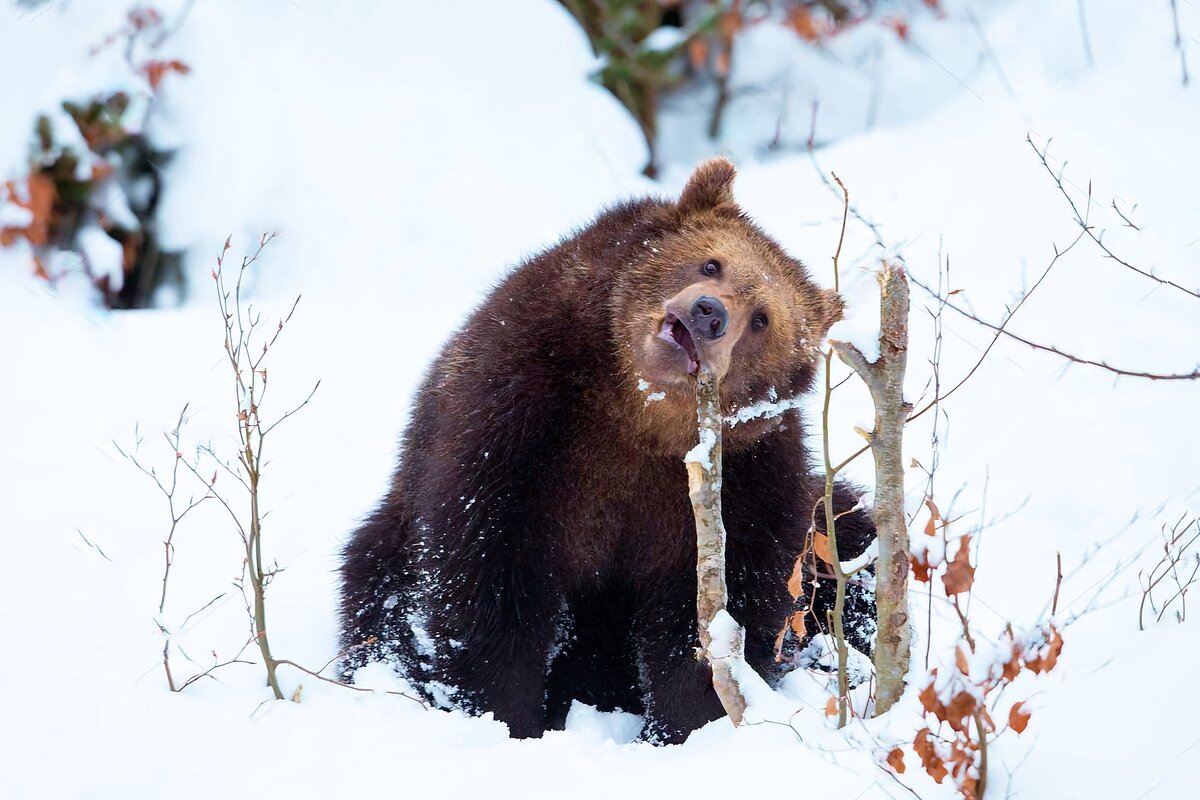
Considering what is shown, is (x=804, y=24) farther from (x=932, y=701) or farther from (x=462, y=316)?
(x=932, y=701)

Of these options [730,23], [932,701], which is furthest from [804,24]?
[932,701]

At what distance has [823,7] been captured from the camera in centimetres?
933

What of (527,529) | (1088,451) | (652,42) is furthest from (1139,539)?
(652,42)

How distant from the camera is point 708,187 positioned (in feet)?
14.5

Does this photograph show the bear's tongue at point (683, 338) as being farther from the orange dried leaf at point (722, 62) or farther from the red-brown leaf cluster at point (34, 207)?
the orange dried leaf at point (722, 62)

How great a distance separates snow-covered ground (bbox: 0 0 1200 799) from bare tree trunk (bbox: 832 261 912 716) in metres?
0.16

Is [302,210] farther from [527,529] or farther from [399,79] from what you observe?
[527,529]

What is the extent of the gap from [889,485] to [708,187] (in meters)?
1.77

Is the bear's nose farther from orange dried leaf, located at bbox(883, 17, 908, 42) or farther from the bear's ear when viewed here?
orange dried leaf, located at bbox(883, 17, 908, 42)

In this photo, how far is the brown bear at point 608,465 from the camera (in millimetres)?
4008

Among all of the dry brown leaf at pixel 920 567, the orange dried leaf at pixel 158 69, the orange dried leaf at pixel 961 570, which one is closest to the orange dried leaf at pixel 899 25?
the orange dried leaf at pixel 158 69

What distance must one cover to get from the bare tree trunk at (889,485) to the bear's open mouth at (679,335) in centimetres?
85

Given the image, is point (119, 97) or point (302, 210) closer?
point (119, 97)

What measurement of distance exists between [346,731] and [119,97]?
556 cm
